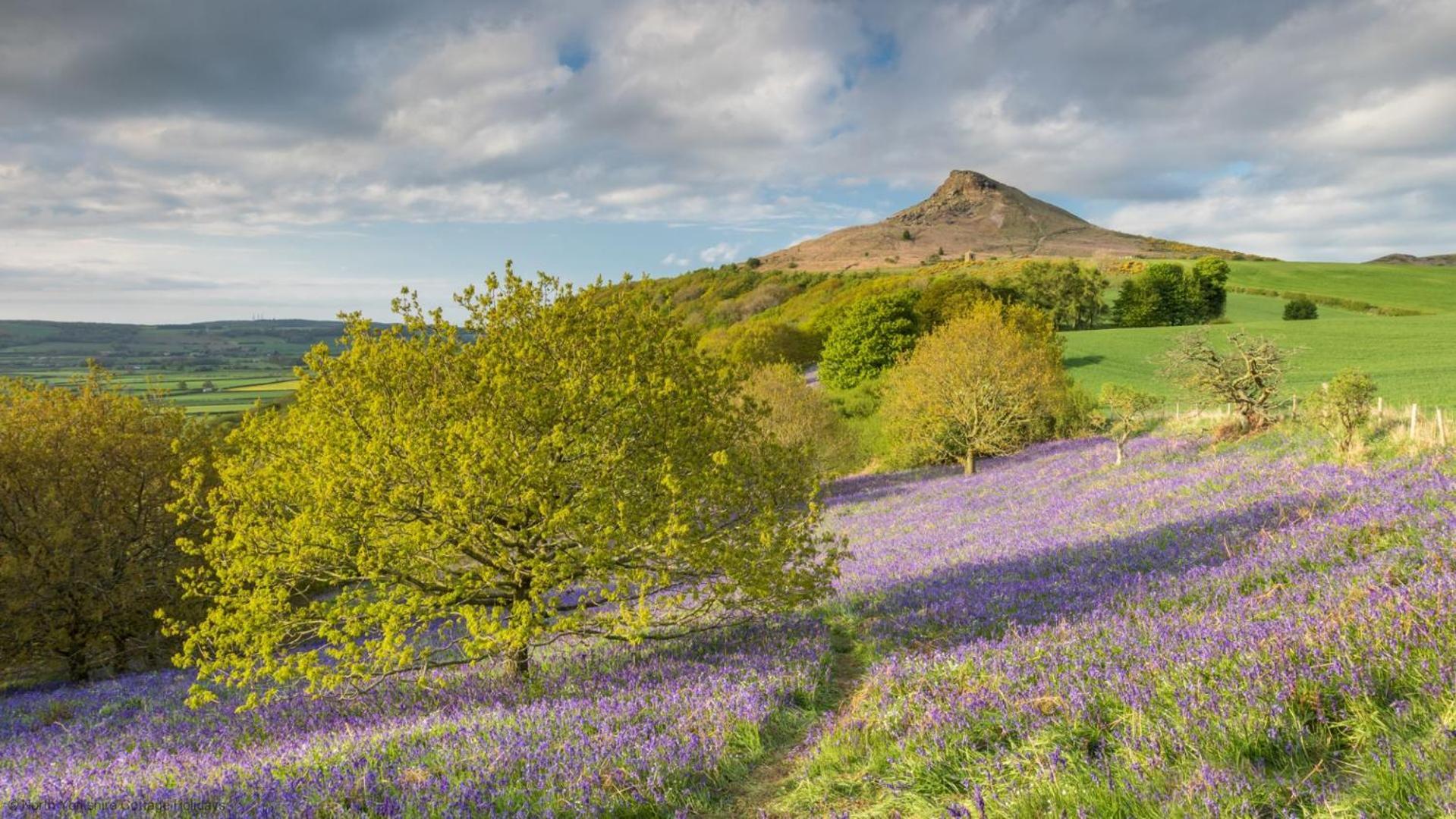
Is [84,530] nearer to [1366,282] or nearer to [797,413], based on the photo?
[797,413]

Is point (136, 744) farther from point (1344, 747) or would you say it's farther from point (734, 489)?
point (1344, 747)

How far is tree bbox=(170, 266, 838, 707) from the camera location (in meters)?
8.05

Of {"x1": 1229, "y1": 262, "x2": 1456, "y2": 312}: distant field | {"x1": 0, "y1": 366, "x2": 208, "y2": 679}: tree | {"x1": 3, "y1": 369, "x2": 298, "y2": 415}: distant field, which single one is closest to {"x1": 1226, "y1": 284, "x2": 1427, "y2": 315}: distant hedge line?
{"x1": 1229, "y1": 262, "x2": 1456, "y2": 312}: distant field

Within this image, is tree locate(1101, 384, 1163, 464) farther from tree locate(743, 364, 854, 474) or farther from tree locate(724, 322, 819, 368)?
tree locate(724, 322, 819, 368)

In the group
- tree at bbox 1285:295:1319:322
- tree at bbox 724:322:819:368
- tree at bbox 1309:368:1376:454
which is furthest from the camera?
tree at bbox 1285:295:1319:322

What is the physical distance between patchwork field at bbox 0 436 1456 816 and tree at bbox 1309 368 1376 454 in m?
4.87

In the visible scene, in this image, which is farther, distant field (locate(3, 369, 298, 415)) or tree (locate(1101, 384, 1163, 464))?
distant field (locate(3, 369, 298, 415))

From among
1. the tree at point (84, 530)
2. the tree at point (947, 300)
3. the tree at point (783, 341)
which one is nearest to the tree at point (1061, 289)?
the tree at point (947, 300)

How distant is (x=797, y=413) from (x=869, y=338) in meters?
29.0

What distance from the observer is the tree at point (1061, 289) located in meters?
94.9

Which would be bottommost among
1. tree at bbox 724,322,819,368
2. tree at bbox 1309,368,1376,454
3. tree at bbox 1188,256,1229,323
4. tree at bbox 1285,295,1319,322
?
tree at bbox 1309,368,1376,454

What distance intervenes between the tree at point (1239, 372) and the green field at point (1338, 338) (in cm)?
123

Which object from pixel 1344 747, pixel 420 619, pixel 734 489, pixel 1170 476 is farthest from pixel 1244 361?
pixel 420 619

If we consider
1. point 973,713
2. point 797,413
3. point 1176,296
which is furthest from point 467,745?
point 1176,296
